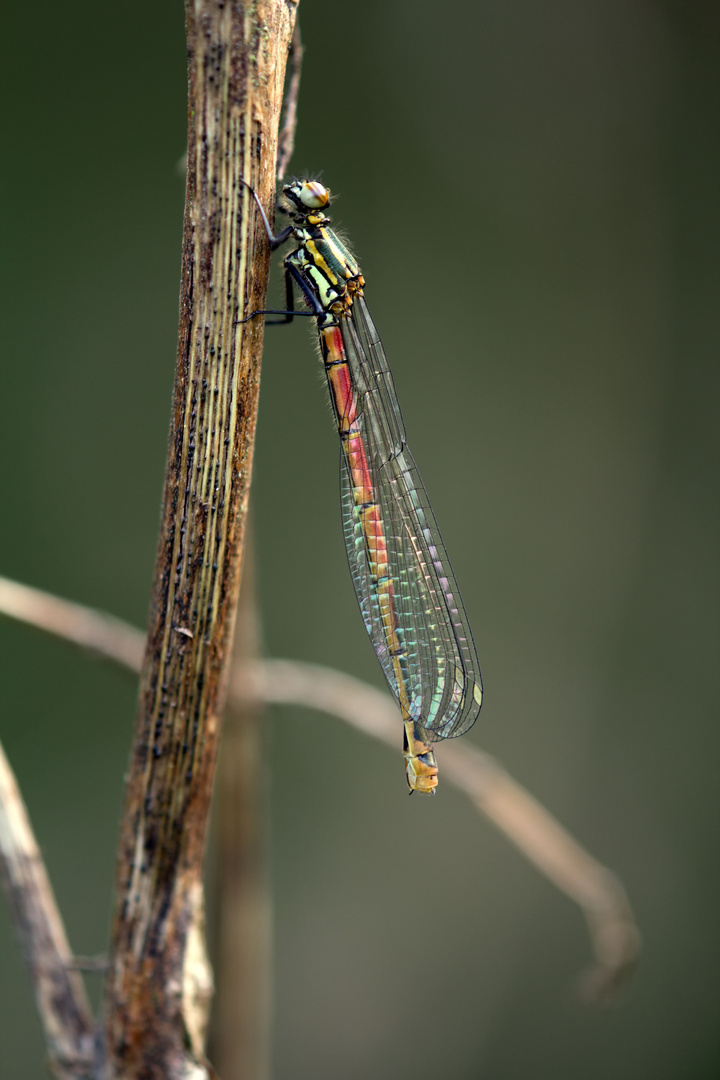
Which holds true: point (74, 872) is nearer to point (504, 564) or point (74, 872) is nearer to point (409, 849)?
point (409, 849)

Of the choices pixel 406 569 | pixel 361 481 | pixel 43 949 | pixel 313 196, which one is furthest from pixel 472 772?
pixel 313 196

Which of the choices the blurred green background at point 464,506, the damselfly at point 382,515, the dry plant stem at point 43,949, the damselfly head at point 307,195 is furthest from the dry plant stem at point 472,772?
the blurred green background at point 464,506

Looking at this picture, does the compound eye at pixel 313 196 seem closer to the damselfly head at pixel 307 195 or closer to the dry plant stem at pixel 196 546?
the damselfly head at pixel 307 195

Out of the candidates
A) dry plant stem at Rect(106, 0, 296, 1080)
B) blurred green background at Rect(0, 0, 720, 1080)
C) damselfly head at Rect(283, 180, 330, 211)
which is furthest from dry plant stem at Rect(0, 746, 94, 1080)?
blurred green background at Rect(0, 0, 720, 1080)

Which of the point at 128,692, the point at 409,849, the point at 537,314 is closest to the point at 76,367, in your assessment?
the point at 128,692

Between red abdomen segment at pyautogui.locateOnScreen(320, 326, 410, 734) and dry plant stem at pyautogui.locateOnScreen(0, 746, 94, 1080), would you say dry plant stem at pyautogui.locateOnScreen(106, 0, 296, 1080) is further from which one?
red abdomen segment at pyautogui.locateOnScreen(320, 326, 410, 734)

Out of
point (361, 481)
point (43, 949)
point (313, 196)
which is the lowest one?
point (43, 949)

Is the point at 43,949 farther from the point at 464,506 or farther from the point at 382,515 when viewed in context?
the point at 464,506
